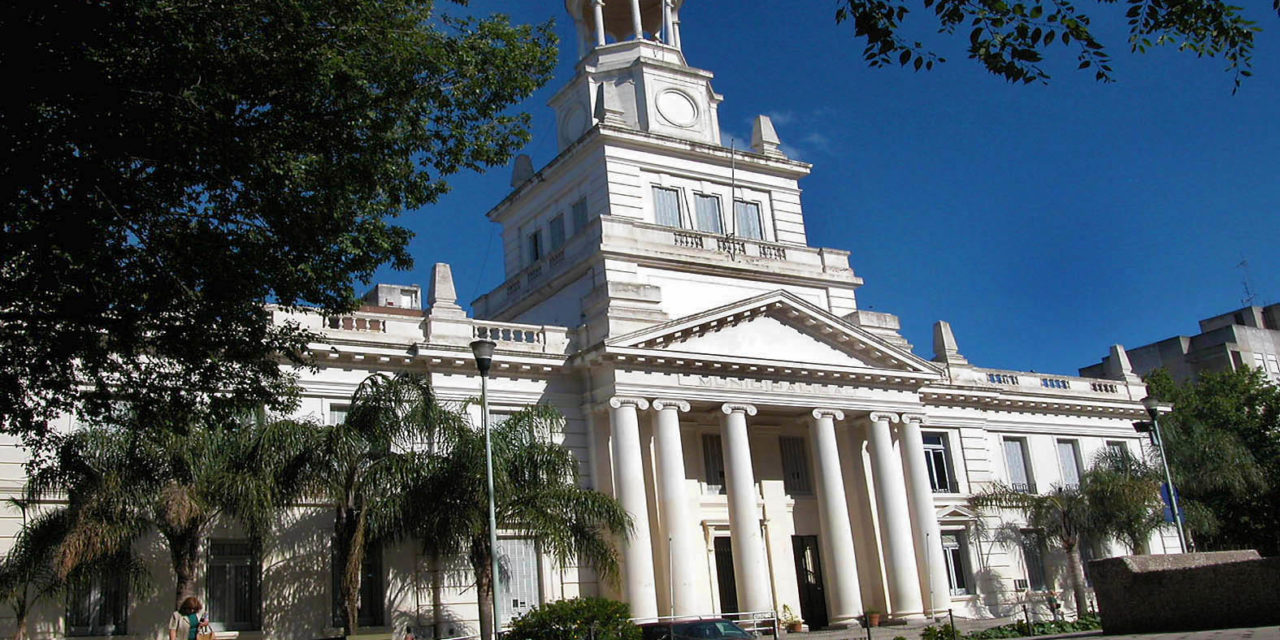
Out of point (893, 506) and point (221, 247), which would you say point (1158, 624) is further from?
point (221, 247)

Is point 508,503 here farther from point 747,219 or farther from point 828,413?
point 747,219

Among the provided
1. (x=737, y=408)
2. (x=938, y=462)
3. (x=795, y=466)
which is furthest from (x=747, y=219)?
(x=938, y=462)

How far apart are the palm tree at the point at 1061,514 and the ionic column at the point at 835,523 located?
6023 millimetres

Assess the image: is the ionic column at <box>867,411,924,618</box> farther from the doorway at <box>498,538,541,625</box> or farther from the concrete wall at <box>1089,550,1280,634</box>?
the doorway at <box>498,538,541,625</box>

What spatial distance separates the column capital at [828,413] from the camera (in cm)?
3134

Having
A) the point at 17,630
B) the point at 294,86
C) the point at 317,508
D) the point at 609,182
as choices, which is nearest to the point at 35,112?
the point at 294,86

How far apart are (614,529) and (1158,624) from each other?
10601mm

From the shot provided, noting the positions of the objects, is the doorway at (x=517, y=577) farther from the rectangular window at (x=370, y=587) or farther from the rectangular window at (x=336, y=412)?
the rectangular window at (x=336, y=412)

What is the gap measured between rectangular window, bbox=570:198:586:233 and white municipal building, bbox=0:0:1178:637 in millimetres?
110

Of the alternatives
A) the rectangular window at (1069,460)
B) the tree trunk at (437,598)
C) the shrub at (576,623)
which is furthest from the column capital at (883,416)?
the shrub at (576,623)

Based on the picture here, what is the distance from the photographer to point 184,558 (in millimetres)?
20484

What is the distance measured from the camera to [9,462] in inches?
895

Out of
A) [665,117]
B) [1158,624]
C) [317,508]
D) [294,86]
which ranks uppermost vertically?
[665,117]

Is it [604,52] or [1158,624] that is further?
[604,52]
